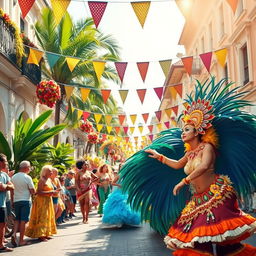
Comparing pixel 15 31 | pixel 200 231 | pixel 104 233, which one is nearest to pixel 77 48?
pixel 15 31

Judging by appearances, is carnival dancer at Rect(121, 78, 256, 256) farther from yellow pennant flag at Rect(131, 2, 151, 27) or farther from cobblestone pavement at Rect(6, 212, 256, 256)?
yellow pennant flag at Rect(131, 2, 151, 27)

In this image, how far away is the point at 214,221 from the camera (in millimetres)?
4980

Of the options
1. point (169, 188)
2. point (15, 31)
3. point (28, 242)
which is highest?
point (15, 31)

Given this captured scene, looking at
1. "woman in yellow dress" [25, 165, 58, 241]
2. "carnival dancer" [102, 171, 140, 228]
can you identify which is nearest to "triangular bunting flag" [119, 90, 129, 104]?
"carnival dancer" [102, 171, 140, 228]

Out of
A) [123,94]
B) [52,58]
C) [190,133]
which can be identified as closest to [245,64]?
[123,94]

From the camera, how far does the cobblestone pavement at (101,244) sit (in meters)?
7.18

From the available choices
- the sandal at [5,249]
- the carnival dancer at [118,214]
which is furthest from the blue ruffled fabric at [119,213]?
the sandal at [5,249]

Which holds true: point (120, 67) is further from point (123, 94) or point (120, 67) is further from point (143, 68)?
point (123, 94)

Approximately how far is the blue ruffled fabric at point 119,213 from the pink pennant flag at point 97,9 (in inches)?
173

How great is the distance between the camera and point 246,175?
584 cm

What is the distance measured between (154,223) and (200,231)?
1712 mm

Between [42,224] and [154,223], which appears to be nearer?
[154,223]

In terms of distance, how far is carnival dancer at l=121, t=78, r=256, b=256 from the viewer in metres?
5.00

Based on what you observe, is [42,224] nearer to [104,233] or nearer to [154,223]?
[104,233]
